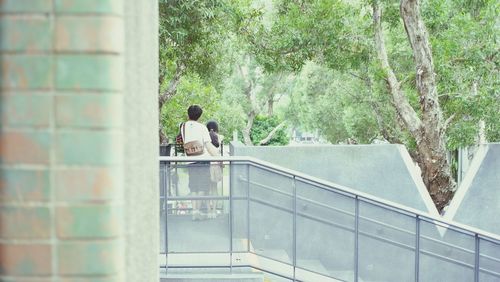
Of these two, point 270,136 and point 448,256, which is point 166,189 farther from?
point 270,136

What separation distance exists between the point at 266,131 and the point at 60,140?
38775 millimetres

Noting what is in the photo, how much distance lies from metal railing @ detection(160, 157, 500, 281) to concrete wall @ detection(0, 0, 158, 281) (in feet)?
16.4

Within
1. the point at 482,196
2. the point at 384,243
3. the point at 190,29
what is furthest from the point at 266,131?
the point at 384,243

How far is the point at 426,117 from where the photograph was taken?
1190cm

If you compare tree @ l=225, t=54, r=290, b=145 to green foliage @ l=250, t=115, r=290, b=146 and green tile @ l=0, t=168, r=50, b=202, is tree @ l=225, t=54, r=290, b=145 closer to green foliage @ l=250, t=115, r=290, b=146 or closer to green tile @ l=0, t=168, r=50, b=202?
green foliage @ l=250, t=115, r=290, b=146

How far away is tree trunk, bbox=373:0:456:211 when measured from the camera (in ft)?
37.9

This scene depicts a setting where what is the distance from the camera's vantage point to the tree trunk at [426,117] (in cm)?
1155

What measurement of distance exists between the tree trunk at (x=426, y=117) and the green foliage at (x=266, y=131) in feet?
85.9

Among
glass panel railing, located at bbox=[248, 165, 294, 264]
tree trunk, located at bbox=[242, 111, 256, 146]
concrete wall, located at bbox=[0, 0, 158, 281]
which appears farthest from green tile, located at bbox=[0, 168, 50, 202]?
tree trunk, located at bbox=[242, 111, 256, 146]

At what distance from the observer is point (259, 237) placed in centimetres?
668

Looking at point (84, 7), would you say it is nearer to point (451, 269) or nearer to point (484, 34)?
point (451, 269)

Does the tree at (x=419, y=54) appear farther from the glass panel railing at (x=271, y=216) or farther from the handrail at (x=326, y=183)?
the glass panel railing at (x=271, y=216)

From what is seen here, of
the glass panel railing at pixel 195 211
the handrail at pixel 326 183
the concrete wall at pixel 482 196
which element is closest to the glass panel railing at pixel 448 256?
the handrail at pixel 326 183

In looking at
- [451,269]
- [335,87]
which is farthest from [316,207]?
[335,87]
